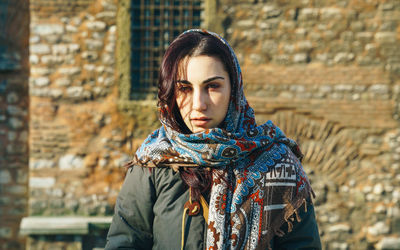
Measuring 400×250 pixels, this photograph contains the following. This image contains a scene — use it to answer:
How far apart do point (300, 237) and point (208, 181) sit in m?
0.41

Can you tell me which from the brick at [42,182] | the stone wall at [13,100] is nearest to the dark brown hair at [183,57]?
the brick at [42,182]

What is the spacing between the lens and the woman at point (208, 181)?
5.34 feet

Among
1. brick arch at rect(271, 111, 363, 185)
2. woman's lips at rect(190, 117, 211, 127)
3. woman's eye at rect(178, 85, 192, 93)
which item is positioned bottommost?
brick arch at rect(271, 111, 363, 185)

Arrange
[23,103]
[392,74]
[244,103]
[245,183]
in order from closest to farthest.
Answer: [245,183] → [244,103] → [392,74] → [23,103]

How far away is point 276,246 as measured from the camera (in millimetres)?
1691

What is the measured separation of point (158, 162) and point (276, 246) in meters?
0.56

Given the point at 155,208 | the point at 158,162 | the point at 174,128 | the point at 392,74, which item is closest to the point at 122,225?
the point at 155,208

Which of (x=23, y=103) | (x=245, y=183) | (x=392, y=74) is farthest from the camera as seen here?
(x=23, y=103)

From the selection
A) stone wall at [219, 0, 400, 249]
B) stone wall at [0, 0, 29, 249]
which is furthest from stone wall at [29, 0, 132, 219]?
stone wall at [219, 0, 400, 249]

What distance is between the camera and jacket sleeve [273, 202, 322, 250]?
1662 millimetres

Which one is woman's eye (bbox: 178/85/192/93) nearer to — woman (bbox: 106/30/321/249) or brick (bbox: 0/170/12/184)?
woman (bbox: 106/30/321/249)

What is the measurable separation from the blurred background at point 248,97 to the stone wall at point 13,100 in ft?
1.21

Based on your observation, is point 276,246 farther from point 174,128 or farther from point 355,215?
point 355,215

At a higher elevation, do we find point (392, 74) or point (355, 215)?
point (392, 74)
